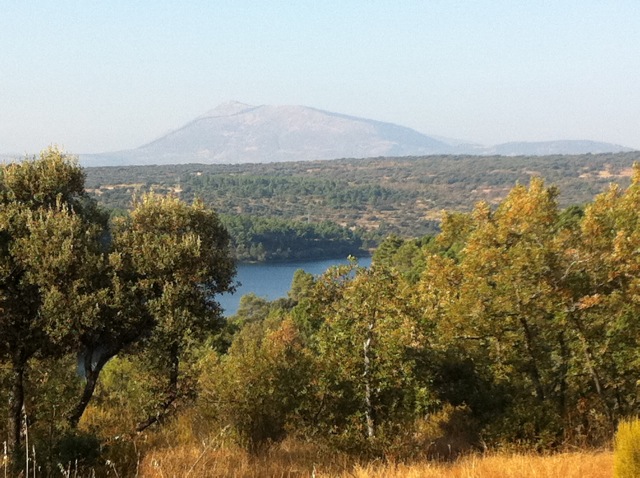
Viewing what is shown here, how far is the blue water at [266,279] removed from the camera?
336ft

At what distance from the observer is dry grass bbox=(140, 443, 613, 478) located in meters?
6.69

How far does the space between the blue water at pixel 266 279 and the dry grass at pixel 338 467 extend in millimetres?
82170

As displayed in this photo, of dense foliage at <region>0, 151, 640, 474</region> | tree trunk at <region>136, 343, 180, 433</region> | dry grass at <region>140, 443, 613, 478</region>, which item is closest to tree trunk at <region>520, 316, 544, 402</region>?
dense foliage at <region>0, 151, 640, 474</region>

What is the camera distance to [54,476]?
270 inches

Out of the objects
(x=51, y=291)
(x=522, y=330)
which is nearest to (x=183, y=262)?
(x=51, y=291)

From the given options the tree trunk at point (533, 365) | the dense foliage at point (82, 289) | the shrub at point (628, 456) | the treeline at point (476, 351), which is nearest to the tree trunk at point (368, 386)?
the treeline at point (476, 351)

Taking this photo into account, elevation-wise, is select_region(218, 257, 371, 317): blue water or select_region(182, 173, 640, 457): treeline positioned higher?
select_region(182, 173, 640, 457): treeline

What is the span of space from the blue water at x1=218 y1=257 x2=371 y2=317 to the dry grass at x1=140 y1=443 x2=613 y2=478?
82170mm

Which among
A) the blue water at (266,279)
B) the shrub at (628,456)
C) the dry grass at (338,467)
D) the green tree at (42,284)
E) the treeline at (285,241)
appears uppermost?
the green tree at (42,284)

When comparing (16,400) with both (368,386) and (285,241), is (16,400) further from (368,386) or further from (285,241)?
(285,241)

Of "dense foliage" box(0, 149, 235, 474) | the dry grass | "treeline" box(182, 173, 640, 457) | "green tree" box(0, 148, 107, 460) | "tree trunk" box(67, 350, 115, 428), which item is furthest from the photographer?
"tree trunk" box(67, 350, 115, 428)

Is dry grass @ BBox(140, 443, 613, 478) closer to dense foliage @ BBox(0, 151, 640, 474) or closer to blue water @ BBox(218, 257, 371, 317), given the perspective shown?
dense foliage @ BBox(0, 151, 640, 474)

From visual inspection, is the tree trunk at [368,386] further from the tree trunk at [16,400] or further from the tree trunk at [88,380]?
the tree trunk at [16,400]

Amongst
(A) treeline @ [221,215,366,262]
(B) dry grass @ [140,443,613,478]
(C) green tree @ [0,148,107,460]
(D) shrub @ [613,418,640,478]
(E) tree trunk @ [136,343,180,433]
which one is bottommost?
(A) treeline @ [221,215,366,262]
